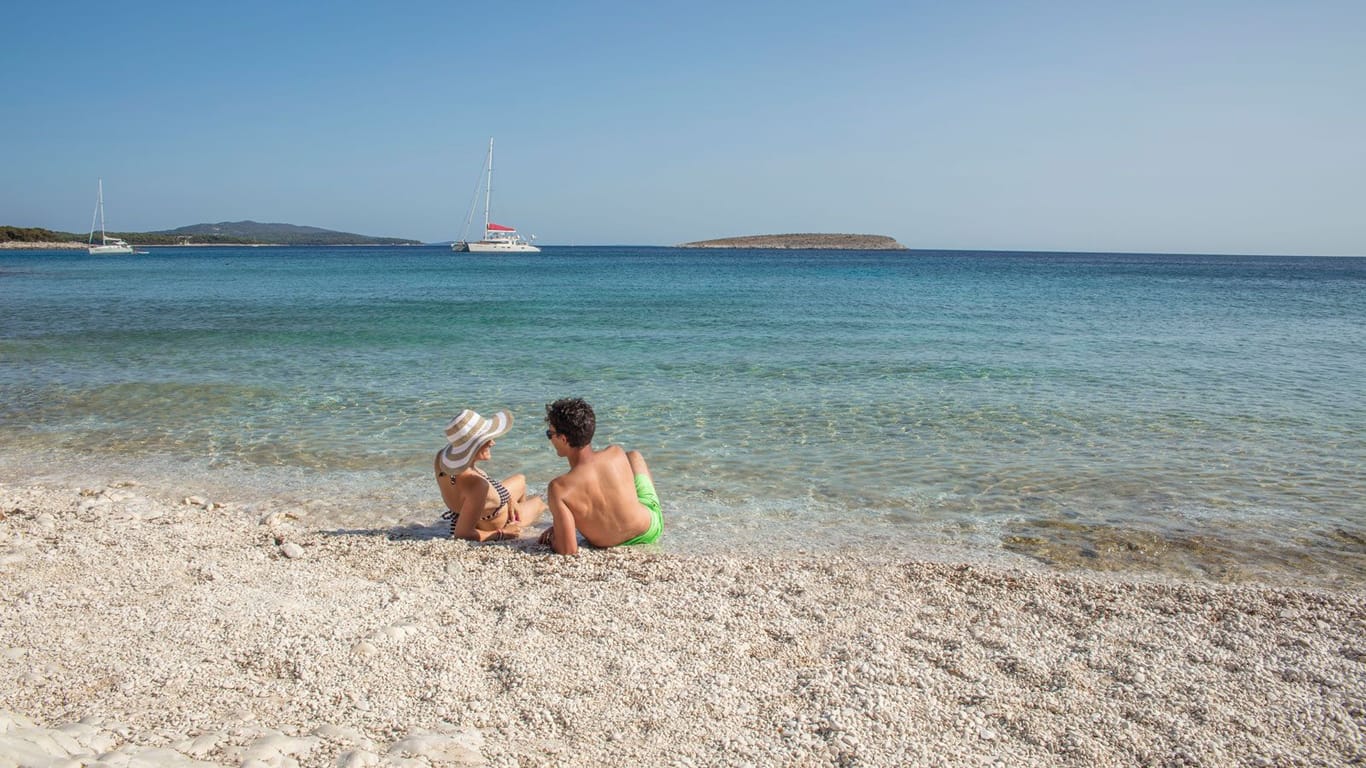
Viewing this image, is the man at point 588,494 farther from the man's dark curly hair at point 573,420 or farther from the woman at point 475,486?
the woman at point 475,486

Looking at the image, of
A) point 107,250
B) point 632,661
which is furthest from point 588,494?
point 107,250

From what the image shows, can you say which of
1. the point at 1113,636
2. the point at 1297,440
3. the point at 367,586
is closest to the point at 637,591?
the point at 367,586

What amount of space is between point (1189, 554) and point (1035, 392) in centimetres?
A: 688

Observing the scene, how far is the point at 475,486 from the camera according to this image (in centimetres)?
636

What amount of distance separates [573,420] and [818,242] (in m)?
179

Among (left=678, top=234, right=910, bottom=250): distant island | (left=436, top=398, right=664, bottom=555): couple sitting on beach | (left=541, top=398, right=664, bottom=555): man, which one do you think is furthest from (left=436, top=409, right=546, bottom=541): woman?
(left=678, top=234, right=910, bottom=250): distant island

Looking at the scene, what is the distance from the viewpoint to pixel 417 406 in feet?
39.0

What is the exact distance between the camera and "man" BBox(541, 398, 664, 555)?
6027 millimetres

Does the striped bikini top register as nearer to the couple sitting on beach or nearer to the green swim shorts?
the couple sitting on beach

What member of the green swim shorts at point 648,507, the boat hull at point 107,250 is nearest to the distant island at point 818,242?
the boat hull at point 107,250

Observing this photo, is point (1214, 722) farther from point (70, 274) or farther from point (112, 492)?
point (70, 274)

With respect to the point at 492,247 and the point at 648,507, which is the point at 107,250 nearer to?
the point at 492,247

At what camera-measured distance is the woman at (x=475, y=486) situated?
6.31m

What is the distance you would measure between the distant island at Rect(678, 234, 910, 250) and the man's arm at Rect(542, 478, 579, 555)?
567ft
